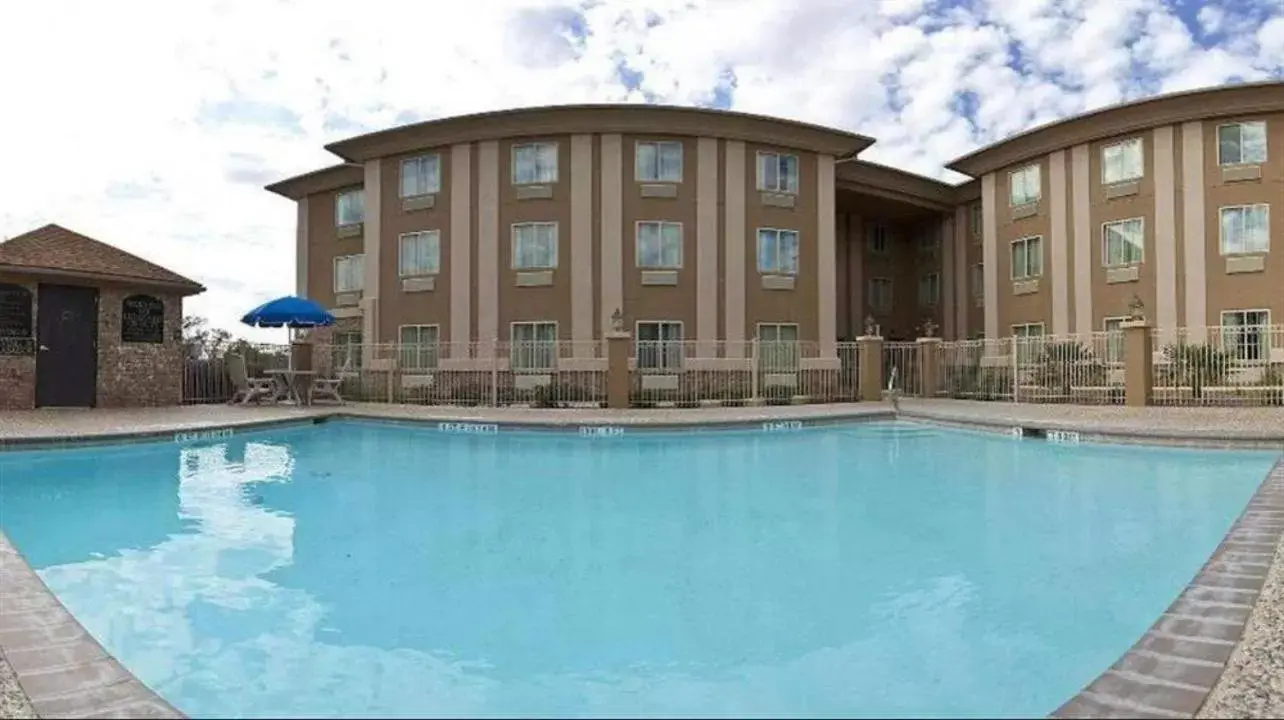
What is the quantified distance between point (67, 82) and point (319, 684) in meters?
12.4

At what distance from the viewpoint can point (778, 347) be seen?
20625 mm

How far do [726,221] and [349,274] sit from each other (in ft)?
39.6

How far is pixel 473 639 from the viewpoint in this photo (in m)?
3.72

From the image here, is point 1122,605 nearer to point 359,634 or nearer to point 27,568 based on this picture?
point 359,634

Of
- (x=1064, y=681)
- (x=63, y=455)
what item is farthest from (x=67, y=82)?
(x=1064, y=681)

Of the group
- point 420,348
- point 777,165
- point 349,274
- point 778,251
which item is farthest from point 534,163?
point 349,274

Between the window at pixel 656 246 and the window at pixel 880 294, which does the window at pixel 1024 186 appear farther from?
the window at pixel 656 246

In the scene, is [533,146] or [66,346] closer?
[66,346]

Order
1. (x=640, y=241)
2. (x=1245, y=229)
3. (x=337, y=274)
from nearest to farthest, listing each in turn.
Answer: (x=1245, y=229)
(x=640, y=241)
(x=337, y=274)

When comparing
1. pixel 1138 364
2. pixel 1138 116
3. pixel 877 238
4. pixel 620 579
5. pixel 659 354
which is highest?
pixel 1138 116

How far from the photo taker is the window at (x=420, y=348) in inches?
814

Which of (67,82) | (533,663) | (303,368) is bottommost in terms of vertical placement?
(533,663)

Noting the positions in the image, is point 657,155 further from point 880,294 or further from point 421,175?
point 880,294

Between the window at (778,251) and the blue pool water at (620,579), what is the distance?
12.2 meters
